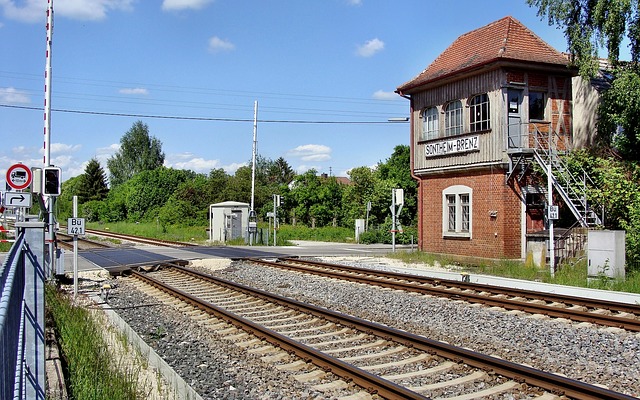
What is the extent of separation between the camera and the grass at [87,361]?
578 cm

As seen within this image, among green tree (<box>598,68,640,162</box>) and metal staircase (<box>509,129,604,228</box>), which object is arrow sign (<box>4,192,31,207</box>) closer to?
metal staircase (<box>509,129,604,228</box>)

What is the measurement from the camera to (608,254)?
48.5ft

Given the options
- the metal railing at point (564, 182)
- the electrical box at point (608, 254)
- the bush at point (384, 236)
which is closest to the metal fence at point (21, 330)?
the electrical box at point (608, 254)

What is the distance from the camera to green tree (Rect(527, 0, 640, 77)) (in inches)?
701

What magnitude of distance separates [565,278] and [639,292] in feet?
7.35

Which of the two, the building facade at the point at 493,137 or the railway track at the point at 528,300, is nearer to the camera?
the railway track at the point at 528,300

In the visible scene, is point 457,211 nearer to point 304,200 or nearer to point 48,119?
point 48,119

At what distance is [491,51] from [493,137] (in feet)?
11.2

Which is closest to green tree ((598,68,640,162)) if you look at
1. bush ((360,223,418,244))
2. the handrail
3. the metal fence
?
Result: the metal fence

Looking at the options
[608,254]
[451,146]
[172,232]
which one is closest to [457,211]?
[451,146]

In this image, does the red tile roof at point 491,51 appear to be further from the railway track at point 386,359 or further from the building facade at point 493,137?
the railway track at point 386,359

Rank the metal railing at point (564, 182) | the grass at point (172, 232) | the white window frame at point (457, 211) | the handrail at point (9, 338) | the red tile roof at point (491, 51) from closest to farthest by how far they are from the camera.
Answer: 1. the handrail at point (9, 338)
2. the metal railing at point (564, 182)
3. the red tile roof at point (491, 51)
4. the white window frame at point (457, 211)
5. the grass at point (172, 232)

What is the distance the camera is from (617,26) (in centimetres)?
1786

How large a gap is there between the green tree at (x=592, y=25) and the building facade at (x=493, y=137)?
1907mm
